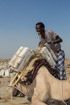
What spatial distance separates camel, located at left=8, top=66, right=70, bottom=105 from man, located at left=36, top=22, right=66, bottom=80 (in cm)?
69

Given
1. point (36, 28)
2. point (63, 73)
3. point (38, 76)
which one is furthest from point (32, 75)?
point (36, 28)

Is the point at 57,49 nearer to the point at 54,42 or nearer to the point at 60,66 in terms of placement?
the point at 54,42

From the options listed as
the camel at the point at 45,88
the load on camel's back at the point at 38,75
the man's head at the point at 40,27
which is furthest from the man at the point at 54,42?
the camel at the point at 45,88

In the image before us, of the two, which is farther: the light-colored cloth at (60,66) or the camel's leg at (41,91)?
the light-colored cloth at (60,66)

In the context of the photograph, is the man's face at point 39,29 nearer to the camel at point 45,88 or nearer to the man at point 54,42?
the man at point 54,42

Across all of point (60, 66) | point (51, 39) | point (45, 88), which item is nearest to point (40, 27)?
point (51, 39)

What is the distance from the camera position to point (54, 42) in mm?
5980

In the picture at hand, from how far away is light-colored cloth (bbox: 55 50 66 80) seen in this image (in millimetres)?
5734

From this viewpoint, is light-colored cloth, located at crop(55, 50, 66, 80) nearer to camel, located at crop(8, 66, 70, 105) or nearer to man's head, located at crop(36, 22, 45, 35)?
camel, located at crop(8, 66, 70, 105)

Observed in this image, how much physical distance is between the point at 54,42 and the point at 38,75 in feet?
4.10

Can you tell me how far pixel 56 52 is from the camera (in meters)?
6.15

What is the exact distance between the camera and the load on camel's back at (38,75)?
4.72 meters

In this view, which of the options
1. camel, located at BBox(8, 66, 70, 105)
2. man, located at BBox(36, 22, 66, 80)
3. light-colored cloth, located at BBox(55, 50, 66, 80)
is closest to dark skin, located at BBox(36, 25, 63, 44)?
man, located at BBox(36, 22, 66, 80)

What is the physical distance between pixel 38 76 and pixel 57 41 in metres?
1.33
